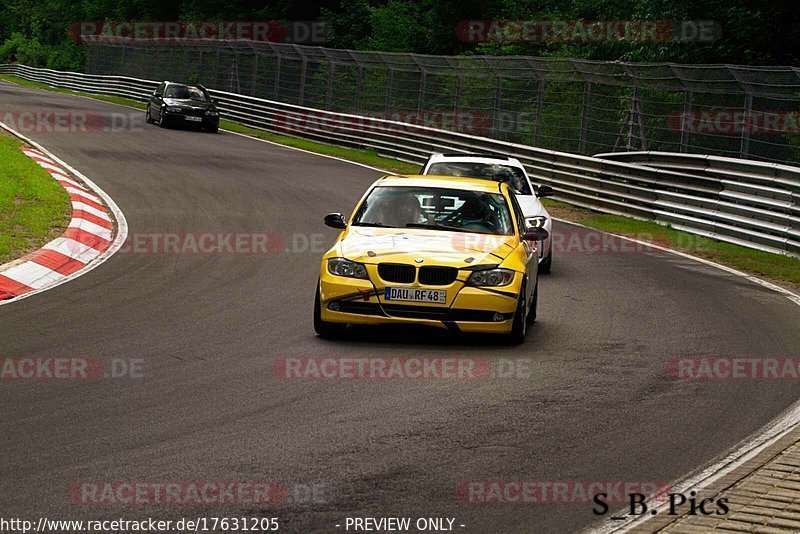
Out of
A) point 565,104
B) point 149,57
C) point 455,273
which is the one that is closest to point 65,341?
point 455,273

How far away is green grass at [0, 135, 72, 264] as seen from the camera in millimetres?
15070

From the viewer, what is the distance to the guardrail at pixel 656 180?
764 inches

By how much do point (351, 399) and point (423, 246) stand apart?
8.85ft

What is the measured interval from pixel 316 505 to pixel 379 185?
648 centimetres

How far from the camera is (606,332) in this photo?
1167 cm

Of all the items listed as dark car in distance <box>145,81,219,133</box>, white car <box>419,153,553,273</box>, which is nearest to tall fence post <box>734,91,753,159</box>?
white car <box>419,153,553,273</box>

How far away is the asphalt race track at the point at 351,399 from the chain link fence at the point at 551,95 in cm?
554

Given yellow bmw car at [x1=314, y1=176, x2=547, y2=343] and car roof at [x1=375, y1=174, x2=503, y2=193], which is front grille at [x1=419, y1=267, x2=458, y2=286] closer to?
yellow bmw car at [x1=314, y1=176, x2=547, y2=343]

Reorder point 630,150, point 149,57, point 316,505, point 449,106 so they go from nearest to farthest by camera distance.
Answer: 1. point 316,505
2. point 630,150
3. point 449,106
4. point 149,57

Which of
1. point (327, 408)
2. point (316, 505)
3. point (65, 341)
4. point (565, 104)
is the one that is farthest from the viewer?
point (565, 104)

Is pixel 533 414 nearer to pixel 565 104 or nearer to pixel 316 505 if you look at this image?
pixel 316 505
